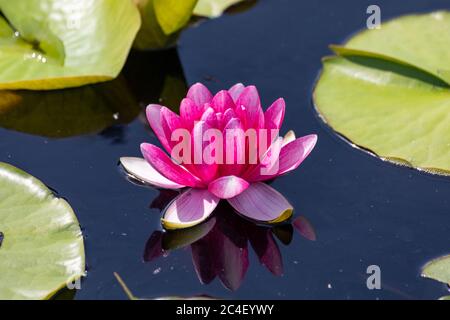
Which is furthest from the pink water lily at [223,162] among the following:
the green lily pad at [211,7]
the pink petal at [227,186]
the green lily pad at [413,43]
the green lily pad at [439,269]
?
the green lily pad at [211,7]

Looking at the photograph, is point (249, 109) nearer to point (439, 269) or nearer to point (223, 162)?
point (223, 162)

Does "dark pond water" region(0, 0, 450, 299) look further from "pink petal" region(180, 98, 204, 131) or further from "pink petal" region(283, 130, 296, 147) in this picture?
"pink petal" region(180, 98, 204, 131)

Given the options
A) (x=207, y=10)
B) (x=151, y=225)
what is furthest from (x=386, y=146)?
(x=207, y=10)

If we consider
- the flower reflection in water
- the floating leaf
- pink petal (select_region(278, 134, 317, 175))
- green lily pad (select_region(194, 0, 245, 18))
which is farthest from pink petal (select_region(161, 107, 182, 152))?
green lily pad (select_region(194, 0, 245, 18))

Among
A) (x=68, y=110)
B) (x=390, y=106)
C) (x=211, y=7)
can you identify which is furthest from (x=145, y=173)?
(x=211, y=7)
